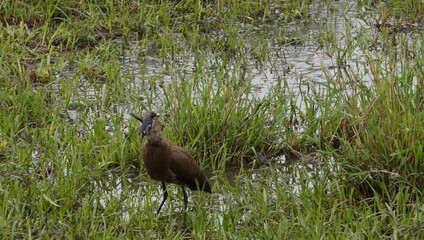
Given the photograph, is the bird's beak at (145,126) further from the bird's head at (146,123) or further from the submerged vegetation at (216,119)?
the submerged vegetation at (216,119)

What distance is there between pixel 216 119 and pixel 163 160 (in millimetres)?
926

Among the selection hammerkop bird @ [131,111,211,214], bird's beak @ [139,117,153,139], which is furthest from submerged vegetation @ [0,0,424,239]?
bird's beak @ [139,117,153,139]

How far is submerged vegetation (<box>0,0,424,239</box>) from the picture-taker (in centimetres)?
485

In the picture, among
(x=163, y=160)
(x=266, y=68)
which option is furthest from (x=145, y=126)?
(x=266, y=68)

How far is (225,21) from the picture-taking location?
8.22 m

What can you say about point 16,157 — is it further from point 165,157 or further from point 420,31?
point 420,31

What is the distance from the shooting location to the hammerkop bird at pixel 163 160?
4934 millimetres

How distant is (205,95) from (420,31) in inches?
107

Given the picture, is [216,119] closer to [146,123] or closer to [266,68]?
[146,123]

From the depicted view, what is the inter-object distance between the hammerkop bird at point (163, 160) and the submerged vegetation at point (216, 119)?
0.62 feet

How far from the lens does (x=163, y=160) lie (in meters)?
4.96

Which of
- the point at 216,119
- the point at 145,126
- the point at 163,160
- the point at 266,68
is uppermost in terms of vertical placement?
the point at 145,126

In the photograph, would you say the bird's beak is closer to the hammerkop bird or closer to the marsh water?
the hammerkop bird

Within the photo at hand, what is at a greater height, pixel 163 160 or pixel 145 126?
pixel 145 126
